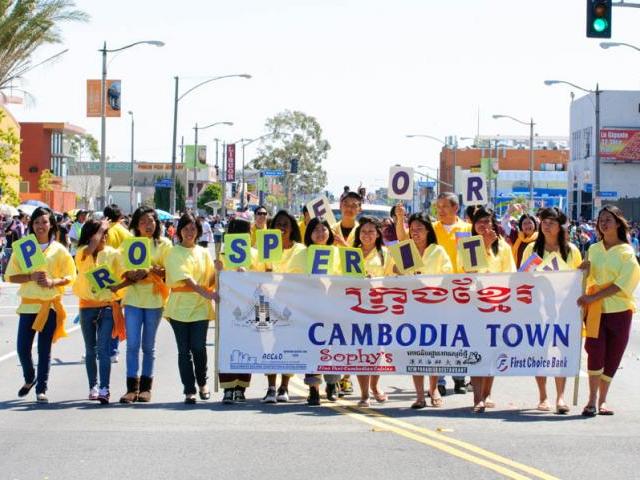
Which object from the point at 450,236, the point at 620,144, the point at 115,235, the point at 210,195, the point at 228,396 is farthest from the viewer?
the point at 210,195

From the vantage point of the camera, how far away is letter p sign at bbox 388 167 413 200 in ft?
54.8

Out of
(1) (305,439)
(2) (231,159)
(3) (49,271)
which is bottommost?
(1) (305,439)

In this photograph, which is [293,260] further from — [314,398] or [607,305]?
[607,305]

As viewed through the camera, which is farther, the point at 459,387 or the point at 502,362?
the point at 459,387

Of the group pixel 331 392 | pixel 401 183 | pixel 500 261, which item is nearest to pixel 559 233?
pixel 500 261

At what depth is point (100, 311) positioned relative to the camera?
458 inches

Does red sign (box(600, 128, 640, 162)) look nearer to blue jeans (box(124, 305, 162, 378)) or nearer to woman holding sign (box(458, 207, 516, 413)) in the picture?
woman holding sign (box(458, 207, 516, 413))

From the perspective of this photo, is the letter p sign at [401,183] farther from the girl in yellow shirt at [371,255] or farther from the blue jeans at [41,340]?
the blue jeans at [41,340]

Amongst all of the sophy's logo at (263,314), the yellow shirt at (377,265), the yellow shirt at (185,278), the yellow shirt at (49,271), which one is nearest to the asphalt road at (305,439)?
the sophy's logo at (263,314)

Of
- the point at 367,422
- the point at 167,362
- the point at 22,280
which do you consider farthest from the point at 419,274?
the point at 167,362

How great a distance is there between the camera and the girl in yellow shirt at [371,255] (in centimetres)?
1170

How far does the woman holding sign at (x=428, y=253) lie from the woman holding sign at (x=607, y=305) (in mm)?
1282

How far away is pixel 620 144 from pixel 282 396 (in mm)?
76196

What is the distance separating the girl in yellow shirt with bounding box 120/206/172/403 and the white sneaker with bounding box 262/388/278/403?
3.46 feet
